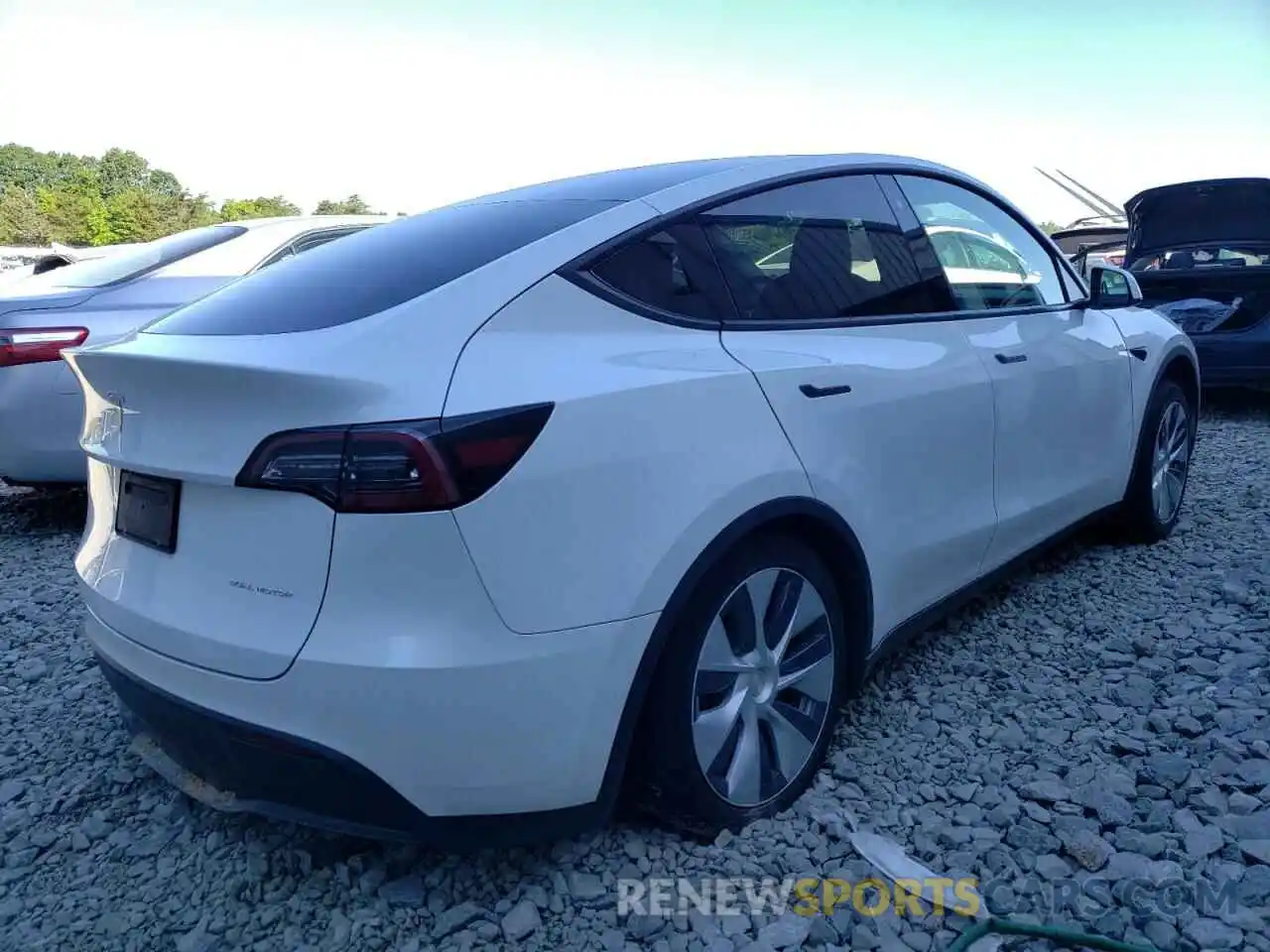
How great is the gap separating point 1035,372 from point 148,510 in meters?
2.59

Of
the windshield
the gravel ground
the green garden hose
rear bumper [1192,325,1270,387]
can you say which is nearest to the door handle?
the gravel ground

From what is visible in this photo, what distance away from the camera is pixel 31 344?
4.48m

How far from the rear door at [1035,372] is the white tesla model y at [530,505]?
1.26ft

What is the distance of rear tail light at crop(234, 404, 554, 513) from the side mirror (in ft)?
9.10

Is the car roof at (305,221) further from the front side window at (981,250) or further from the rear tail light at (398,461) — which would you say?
the rear tail light at (398,461)

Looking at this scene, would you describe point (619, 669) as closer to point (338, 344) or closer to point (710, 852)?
point (710, 852)

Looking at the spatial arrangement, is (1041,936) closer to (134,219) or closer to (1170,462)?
(1170,462)

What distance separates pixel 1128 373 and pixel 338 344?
10.5ft

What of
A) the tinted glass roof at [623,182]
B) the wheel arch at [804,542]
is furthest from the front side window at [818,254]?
the wheel arch at [804,542]

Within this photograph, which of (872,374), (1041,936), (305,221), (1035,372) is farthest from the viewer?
(305,221)

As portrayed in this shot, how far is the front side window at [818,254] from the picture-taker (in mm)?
2408

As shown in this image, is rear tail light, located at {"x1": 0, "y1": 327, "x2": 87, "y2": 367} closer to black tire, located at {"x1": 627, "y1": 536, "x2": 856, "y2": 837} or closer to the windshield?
the windshield

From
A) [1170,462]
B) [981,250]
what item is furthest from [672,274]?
[1170,462]

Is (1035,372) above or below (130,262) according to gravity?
above
